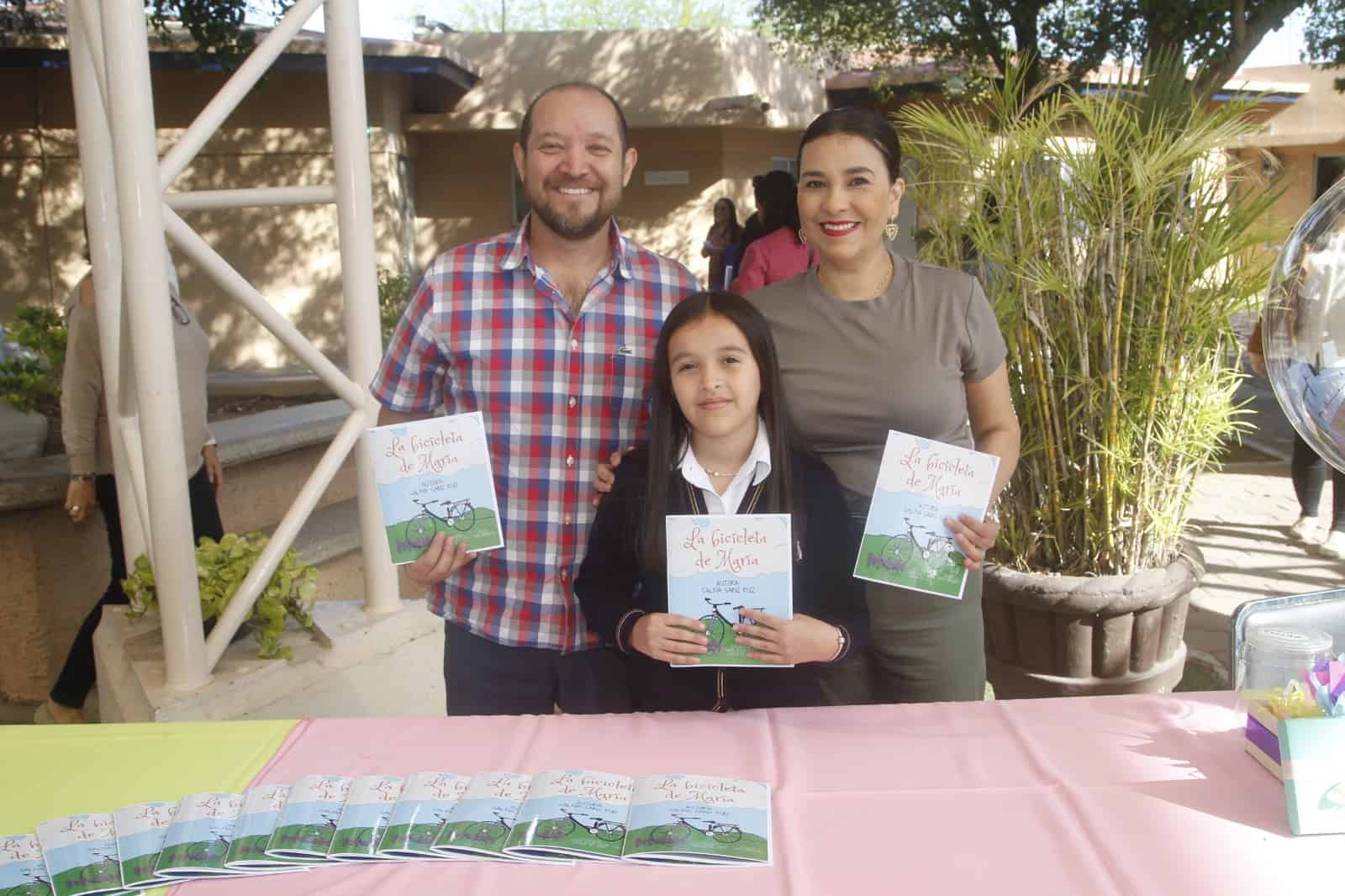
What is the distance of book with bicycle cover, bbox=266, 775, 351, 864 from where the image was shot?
1301 mm

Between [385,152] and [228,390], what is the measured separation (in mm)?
4698

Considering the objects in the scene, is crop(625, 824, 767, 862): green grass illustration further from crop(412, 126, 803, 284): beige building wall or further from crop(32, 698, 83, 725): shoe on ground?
crop(412, 126, 803, 284): beige building wall

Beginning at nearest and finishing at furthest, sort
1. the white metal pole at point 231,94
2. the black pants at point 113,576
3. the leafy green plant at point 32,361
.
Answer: the white metal pole at point 231,94 < the black pants at point 113,576 < the leafy green plant at point 32,361

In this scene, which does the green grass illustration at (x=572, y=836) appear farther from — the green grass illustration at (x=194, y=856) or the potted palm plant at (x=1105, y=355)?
the potted palm plant at (x=1105, y=355)

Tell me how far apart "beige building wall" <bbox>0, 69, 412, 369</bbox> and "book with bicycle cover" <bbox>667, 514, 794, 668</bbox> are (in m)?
9.89

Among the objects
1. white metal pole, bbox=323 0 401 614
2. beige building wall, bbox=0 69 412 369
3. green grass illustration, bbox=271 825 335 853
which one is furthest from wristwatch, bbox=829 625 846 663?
beige building wall, bbox=0 69 412 369

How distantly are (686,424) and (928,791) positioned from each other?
727 mm

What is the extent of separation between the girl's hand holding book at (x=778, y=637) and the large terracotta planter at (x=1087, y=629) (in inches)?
76.9

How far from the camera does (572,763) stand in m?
1.52

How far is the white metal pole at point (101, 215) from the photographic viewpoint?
9.93 ft

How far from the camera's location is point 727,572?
5.25 feet

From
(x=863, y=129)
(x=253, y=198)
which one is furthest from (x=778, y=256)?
(x=863, y=129)

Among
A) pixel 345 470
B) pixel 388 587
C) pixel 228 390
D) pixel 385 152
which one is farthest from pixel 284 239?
pixel 388 587

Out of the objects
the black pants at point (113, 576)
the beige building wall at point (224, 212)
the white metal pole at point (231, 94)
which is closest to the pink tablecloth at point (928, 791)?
the white metal pole at point (231, 94)
